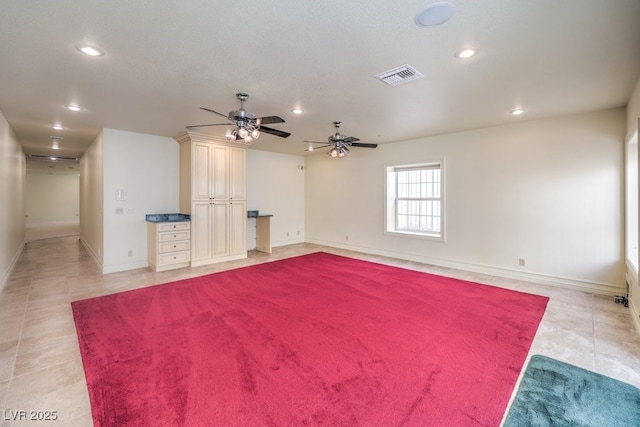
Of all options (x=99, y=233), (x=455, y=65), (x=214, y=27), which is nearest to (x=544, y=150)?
(x=455, y=65)

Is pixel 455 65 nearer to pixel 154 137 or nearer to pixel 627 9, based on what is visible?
pixel 627 9

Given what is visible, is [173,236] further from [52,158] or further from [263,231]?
[52,158]

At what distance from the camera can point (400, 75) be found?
2.83m

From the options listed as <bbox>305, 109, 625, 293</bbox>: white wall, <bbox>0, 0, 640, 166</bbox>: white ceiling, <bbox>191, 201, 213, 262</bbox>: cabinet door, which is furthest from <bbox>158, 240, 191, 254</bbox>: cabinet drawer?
<bbox>305, 109, 625, 293</bbox>: white wall

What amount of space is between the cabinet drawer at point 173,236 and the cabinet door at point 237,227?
900 mm

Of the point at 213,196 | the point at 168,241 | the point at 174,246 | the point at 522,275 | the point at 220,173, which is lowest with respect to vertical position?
the point at 522,275

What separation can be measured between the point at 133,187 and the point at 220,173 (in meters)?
1.58

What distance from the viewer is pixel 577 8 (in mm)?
1861

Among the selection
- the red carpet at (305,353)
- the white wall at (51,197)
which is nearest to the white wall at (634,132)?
the red carpet at (305,353)

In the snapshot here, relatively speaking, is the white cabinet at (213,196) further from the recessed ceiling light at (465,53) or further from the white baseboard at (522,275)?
the recessed ceiling light at (465,53)

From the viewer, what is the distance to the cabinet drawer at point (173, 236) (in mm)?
5145

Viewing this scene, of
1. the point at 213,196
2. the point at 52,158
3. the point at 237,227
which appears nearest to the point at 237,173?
the point at 213,196

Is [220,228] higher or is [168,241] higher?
[220,228]

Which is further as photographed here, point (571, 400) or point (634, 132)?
point (634, 132)
